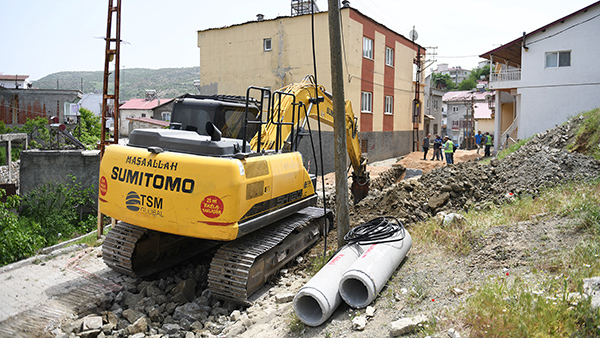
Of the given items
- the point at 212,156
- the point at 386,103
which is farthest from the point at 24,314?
the point at 386,103

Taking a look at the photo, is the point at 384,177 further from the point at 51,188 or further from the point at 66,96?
the point at 66,96

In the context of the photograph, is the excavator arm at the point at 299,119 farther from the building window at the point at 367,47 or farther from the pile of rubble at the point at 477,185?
the building window at the point at 367,47

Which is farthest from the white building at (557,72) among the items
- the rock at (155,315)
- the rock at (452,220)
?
the rock at (155,315)

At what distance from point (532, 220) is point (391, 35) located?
2081cm

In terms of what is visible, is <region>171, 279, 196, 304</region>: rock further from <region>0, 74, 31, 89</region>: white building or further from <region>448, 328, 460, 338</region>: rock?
<region>0, 74, 31, 89</region>: white building

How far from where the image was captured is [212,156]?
19.8 ft

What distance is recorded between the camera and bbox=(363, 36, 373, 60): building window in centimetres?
2292

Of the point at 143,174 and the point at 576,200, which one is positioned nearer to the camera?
the point at 143,174

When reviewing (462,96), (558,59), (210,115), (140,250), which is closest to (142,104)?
(462,96)

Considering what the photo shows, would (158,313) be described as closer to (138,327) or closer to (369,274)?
(138,327)

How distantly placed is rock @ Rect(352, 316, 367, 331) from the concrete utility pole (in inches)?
86.5

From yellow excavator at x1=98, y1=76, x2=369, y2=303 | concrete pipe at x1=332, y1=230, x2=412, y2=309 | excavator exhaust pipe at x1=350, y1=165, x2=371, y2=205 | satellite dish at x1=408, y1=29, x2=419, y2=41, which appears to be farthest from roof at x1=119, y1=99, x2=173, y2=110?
concrete pipe at x1=332, y1=230, x2=412, y2=309

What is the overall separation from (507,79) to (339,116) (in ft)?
78.4

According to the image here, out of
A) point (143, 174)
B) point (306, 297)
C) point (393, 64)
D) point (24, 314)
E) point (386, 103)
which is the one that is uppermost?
point (393, 64)
